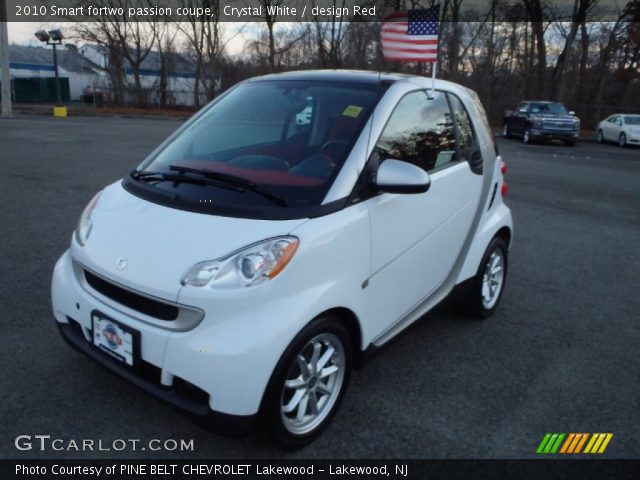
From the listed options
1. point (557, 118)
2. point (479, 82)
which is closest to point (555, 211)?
point (557, 118)

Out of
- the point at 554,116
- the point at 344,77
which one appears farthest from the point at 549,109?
the point at 344,77

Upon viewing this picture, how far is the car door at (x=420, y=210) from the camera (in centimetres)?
293

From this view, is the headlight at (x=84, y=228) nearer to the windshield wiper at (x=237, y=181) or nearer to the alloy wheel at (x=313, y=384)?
the windshield wiper at (x=237, y=181)

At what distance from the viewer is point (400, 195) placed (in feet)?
9.96

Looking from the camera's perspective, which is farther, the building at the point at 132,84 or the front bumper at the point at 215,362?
the building at the point at 132,84

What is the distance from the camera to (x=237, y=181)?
2805 millimetres

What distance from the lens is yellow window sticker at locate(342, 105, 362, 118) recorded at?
3072 mm

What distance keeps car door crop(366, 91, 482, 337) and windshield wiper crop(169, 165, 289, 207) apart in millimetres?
487

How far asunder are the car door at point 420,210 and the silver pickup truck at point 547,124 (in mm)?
19659

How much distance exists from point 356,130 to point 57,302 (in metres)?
1.82

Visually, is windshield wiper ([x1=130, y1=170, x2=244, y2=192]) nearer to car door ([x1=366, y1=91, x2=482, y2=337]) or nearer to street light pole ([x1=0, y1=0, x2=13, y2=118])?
car door ([x1=366, y1=91, x2=482, y2=337])

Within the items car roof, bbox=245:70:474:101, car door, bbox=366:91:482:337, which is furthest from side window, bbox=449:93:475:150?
car roof, bbox=245:70:474:101

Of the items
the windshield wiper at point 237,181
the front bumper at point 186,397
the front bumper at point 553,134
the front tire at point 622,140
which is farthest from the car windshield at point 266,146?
the front tire at point 622,140

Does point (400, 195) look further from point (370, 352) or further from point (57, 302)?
point (57, 302)
